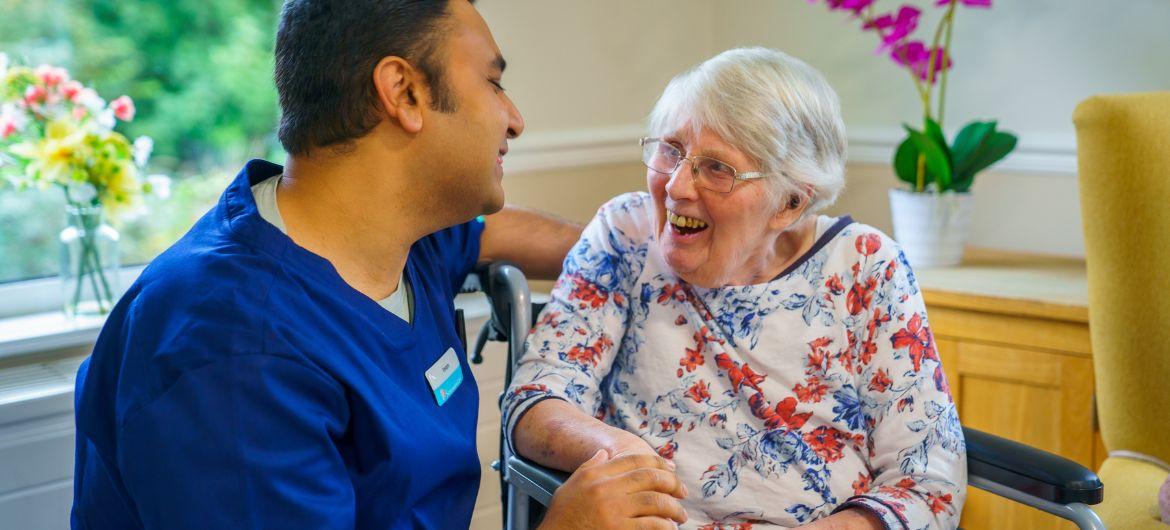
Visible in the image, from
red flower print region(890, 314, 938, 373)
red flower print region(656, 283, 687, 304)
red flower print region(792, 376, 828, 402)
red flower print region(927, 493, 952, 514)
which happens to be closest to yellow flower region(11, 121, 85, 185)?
red flower print region(656, 283, 687, 304)

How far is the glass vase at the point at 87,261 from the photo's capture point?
212 centimetres

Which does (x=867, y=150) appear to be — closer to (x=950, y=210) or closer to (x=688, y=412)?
(x=950, y=210)

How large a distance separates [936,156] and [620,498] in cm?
→ 145

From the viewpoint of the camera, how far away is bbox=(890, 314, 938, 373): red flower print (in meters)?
1.49

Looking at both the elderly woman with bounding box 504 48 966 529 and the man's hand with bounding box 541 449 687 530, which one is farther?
the elderly woman with bounding box 504 48 966 529

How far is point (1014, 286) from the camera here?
86.7 inches

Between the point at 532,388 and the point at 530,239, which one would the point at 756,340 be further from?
the point at 530,239

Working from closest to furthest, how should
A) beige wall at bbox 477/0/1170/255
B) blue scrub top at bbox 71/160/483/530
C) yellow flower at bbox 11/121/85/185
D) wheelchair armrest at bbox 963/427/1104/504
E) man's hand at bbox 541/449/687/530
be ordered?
blue scrub top at bbox 71/160/483/530 < man's hand at bbox 541/449/687/530 < wheelchair armrest at bbox 963/427/1104/504 < yellow flower at bbox 11/121/85/185 < beige wall at bbox 477/0/1170/255

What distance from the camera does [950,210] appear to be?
7.84 ft

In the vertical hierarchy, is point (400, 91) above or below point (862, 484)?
above

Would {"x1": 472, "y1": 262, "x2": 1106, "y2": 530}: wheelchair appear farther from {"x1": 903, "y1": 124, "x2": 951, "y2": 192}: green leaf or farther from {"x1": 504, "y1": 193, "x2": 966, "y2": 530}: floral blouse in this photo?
{"x1": 903, "y1": 124, "x2": 951, "y2": 192}: green leaf

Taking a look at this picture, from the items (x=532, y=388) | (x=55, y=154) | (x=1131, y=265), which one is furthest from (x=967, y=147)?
(x=55, y=154)

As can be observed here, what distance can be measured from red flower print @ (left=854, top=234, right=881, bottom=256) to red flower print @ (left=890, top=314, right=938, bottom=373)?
113mm

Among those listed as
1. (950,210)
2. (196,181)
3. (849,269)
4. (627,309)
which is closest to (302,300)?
(627,309)
